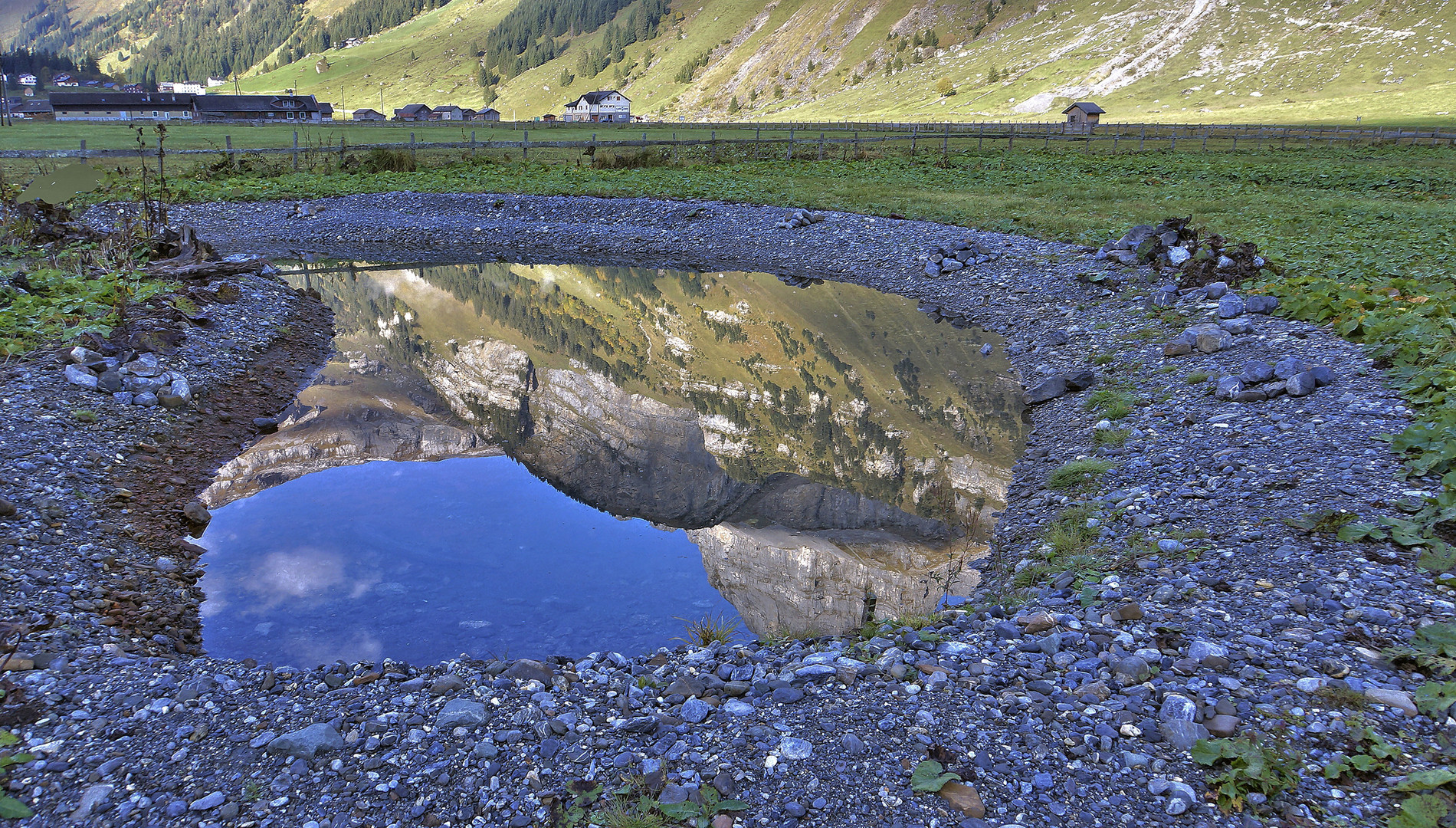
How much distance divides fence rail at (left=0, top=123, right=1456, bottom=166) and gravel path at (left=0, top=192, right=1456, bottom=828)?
111 feet

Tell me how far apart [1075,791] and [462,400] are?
1275 cm

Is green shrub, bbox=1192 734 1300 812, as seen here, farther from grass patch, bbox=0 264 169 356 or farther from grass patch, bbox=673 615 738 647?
grass patch, bbox=0 264 169 356

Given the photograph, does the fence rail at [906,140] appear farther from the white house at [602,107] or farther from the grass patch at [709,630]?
the white house at [602,107]

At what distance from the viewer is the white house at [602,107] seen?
178 meters

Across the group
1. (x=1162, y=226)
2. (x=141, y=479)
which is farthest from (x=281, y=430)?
(x=1162, y=226)

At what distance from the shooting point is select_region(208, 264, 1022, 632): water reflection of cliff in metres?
9.76

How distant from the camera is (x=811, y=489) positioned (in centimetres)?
1154

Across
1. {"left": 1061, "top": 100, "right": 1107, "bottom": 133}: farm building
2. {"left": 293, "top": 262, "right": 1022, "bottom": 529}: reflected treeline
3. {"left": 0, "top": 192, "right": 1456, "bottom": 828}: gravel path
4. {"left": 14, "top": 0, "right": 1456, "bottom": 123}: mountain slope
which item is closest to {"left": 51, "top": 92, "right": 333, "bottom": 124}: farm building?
{"left": 14, "top": 0, "right": 1456, "bottom": 123}: mountain slope

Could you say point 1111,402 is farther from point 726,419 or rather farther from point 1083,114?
point 1083,114

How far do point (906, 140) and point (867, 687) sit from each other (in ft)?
176

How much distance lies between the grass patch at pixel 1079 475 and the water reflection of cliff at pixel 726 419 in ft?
2.69

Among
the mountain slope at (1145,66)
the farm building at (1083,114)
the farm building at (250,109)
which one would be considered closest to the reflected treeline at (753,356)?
the farm building at (1083,114)

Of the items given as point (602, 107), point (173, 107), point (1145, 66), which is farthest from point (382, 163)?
point (602, 107)

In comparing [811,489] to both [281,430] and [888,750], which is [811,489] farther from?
[281,430]
